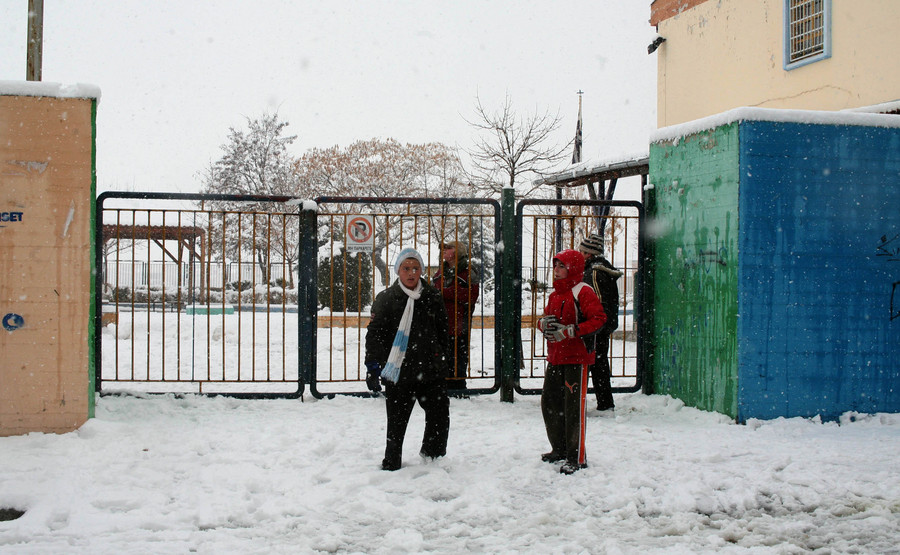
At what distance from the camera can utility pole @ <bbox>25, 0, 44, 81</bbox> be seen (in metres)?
7.82

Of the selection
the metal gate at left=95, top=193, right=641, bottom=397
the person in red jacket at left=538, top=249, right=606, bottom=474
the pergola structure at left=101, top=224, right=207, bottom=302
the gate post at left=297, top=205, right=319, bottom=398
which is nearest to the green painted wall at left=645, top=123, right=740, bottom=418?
the metal gate at left=95, top=193, right=641, bottom=397

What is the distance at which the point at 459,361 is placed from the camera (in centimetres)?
823

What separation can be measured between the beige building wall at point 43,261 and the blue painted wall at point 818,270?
6117 mm

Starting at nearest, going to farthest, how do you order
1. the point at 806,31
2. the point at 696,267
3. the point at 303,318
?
the point at 696,267 < the point at 303,318 < the point at 806,31

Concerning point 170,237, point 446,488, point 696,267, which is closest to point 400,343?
point 446,488

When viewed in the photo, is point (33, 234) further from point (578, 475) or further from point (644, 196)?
point (644, 196)

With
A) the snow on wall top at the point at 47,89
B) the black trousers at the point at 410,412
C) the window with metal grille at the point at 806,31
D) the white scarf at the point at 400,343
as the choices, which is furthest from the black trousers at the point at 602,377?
the window with metal grille at the point at 806,31

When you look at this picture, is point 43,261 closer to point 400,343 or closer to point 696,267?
point 400,343

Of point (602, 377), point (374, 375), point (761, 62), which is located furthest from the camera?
point (761, 62)

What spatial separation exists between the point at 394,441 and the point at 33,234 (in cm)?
365

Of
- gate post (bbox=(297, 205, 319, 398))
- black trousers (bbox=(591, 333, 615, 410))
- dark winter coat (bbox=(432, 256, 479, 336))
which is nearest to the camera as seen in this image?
black trousers (bbox=(591, 333, 615, 410))

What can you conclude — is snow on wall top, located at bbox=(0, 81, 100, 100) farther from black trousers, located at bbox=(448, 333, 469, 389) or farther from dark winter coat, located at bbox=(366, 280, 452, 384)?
black trousers, located at bbox=(448, 333, 469, 389)

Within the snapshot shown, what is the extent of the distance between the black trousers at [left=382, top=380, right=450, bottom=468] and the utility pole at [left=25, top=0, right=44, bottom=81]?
571cm

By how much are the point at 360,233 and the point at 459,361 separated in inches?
72.7
